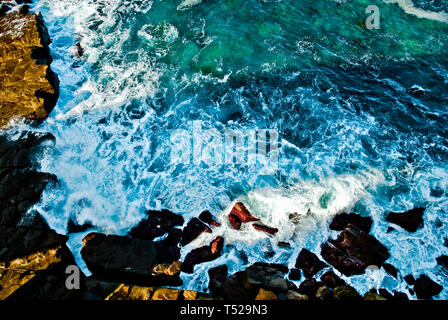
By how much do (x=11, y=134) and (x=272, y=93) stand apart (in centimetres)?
1014

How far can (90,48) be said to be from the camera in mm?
13164

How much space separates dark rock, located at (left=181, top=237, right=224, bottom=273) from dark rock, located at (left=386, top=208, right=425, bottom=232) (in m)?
5.21

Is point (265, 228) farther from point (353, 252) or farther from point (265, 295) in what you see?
point (353, 252)

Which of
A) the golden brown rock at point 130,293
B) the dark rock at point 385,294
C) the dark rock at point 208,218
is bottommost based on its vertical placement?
the dark rock at point 385,294

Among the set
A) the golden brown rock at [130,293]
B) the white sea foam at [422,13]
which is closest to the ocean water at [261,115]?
the white sea foam at [422,13]

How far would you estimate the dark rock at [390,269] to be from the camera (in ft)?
22.3

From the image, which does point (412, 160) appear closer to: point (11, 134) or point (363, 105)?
point (363, 105)

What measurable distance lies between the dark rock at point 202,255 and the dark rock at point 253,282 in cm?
83

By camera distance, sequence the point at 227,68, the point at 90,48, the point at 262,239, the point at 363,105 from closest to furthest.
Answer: the point at 262,239
the point at 363,105
the point at 227,68
the point at 90,48

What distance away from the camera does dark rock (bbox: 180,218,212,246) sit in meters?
7.56

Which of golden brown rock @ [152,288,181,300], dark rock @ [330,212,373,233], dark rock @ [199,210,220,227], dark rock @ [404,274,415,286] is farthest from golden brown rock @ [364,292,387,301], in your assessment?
golden brown rock @ [152,288,181,300]

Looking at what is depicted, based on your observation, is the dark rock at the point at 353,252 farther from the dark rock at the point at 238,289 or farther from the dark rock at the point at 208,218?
the dark rock at the point at 208,218

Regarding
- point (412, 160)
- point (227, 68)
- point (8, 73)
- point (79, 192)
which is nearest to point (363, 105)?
point (412, 160)
